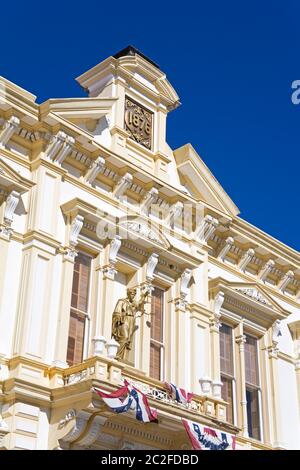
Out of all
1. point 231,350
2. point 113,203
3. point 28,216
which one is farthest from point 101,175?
point 231,350

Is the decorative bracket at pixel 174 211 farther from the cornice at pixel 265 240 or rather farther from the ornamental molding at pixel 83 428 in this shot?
the ornamental molding at pixel 83 428

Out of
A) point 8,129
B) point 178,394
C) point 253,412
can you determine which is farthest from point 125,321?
point 253,412

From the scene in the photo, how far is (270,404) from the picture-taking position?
18.6m

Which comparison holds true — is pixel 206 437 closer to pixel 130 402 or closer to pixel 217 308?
pixel 130 402

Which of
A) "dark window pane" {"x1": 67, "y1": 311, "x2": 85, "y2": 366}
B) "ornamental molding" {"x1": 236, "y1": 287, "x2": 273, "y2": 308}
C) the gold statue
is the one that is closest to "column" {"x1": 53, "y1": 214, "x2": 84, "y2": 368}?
"dark window pane" {"x1": 67, "y1": 311, "x2": 85, "y2": 366}

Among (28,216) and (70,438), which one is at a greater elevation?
(28,216)

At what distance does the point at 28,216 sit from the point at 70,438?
4273 millimetres

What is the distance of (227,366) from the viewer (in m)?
18.2

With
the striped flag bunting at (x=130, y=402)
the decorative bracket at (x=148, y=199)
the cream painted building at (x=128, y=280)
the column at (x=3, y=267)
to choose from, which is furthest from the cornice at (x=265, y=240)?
the striped flag bunting at (x=130, y=402)

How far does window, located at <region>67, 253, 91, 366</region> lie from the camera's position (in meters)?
15.1

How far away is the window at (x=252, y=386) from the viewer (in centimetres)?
1827

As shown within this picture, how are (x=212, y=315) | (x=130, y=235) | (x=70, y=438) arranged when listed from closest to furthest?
(x=70, y=438) → (x=130, y=235) → (x=212, y=315)

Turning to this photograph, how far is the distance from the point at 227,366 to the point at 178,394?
3.52 meters
